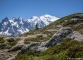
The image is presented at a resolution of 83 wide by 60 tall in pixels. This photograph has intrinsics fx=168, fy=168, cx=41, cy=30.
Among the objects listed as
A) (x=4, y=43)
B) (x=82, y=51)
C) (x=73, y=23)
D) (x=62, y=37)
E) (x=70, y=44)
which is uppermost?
(x=73, y=23)

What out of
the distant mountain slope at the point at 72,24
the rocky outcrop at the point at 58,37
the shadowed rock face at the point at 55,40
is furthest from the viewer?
the distant mountain slope at the point at 72,24

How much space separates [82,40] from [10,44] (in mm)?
38577

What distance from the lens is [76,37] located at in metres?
33.4

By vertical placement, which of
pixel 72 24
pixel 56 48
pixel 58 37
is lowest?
pixel 56 48

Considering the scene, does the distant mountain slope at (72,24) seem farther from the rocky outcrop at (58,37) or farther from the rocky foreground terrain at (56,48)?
the rocky foreground terrain at (56,48)

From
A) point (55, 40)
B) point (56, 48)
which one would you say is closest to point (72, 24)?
point (55, 40)

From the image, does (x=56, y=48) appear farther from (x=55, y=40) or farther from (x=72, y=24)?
(x=72, y=24)

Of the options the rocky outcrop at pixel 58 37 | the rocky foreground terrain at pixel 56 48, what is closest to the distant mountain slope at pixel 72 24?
the rocky outcrop at pixel 58 37

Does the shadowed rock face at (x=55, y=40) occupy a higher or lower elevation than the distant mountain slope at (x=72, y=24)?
lower

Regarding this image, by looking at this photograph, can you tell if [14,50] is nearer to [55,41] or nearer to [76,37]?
[55,41]

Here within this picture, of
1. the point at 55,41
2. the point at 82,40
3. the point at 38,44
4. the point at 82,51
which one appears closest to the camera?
the point at 82,51

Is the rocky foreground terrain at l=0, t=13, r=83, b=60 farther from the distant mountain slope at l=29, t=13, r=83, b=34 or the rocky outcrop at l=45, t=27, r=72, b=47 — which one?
the distant mountain slope at l=29, t=13, r=83, b=34

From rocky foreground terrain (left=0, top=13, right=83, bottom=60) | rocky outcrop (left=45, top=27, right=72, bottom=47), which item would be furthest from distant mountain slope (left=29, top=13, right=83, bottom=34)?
rocky foreground terrain (left=0, top=13, right=83, bottom=60)

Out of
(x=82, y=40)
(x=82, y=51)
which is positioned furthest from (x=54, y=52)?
(x=82, y=51)
